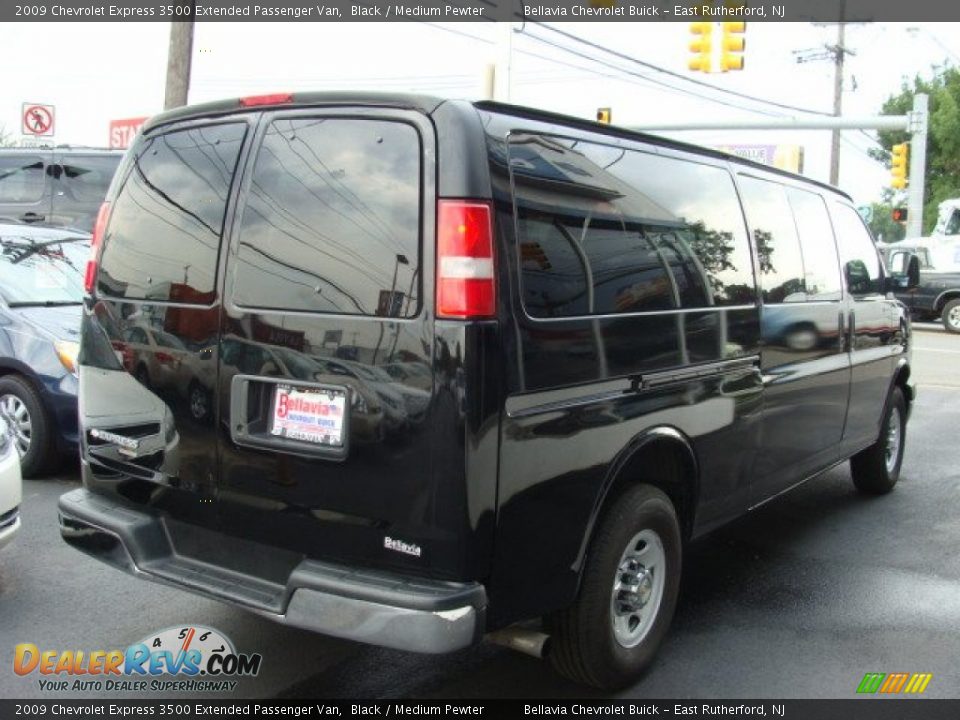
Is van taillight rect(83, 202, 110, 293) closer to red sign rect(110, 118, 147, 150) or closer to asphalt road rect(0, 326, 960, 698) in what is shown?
asphalt road rect(0, 326, 960, 698)

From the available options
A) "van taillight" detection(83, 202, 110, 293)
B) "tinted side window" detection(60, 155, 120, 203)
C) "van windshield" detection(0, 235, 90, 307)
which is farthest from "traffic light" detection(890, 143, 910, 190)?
"van taillight" detection(83, 202, 110, 293)

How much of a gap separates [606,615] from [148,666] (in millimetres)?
1870

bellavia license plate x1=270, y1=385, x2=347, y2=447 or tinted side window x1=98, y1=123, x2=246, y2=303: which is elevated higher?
tinted side window x1=98, y1=123, x2=246, y2=303

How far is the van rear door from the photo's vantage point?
296 centimetres

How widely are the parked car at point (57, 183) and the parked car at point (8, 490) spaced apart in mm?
10685

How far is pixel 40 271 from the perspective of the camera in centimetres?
709

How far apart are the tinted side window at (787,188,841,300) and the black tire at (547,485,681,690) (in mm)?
2022

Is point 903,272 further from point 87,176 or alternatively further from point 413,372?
point 87,176

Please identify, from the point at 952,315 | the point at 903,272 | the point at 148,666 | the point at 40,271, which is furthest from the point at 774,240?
the point at 952,315

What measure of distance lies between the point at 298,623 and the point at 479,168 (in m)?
1.55

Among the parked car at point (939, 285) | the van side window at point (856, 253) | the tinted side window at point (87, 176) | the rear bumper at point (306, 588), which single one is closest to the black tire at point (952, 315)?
the parked car at point (939, 285)

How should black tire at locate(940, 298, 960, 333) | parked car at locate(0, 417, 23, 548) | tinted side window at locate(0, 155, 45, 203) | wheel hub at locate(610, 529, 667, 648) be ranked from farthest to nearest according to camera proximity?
black tire at locate(940, 298, 960, 333)
tinted side window at locate(0, 155, 45, 203)
parked car at locate(0, 417, 23, 548)
wheel hub at locate(610, 529, 667, 648)

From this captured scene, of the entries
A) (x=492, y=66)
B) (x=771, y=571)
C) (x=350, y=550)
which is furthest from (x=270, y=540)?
(x=492, y=66)

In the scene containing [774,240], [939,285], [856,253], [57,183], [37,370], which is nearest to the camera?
[774,240]
